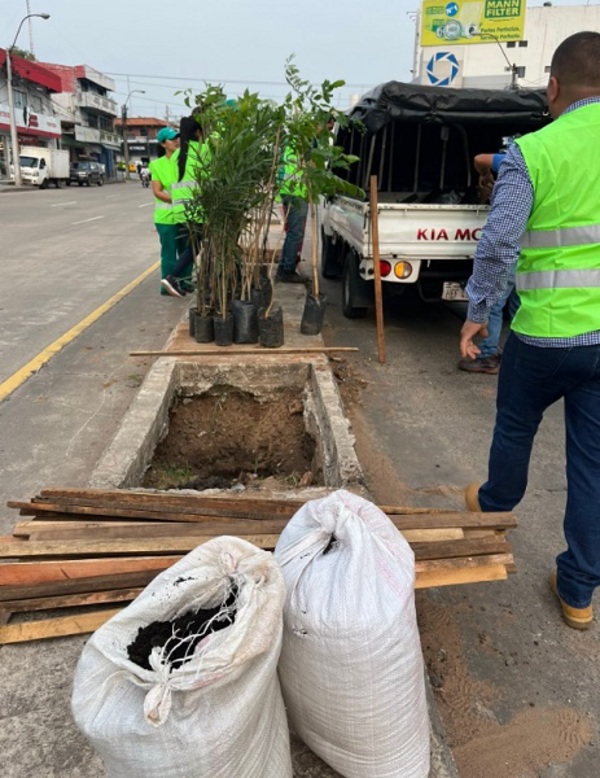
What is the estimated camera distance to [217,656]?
1237 millimetres

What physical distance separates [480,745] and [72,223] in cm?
1796

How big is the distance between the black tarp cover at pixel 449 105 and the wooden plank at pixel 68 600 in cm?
505

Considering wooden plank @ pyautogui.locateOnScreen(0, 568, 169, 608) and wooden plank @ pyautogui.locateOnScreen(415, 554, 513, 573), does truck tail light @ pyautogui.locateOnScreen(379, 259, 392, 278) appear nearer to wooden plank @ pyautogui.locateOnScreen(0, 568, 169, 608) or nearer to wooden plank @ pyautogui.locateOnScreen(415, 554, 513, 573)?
wooden plank @ pyautogui.locateOnScreen(415, 554, 513, 573)

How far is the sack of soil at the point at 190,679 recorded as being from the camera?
1.24 m

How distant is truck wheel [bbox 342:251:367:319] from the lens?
6828mm

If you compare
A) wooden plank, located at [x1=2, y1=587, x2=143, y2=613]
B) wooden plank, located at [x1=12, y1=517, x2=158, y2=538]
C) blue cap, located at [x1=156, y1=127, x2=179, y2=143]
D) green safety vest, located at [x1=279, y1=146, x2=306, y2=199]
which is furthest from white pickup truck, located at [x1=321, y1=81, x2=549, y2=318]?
wooden plank, located at [x1=2, y1=587, x2=143, y2=613]

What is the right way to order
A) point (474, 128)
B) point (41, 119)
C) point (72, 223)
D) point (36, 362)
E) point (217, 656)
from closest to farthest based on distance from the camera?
point (217, 656) → point (36, 362) → point (474, 128) → point (72, 223) → point (41, 119)

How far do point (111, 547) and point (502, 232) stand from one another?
1.88m

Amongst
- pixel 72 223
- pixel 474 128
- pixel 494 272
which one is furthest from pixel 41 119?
pixel 494 272

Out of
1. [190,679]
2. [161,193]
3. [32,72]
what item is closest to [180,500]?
[190,679]

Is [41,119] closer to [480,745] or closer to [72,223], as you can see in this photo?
[72,223]

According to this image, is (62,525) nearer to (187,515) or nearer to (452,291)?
(187,515)

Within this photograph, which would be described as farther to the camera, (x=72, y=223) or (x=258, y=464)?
(x=72, y=223)

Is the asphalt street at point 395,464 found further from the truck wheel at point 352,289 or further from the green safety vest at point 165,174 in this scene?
the green safety vest at point 165,174
